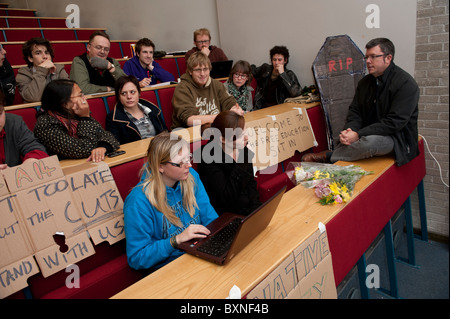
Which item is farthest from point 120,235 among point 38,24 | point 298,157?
point 38,24

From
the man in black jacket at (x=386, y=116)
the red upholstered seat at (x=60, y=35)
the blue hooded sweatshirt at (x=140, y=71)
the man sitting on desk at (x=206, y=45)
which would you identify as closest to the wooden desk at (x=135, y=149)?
the man in black jacket at (x=386, y=116)

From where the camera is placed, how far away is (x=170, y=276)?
3.25 feet

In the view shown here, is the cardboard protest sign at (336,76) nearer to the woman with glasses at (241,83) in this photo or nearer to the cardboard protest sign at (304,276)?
the woman with glasses at (241,83)

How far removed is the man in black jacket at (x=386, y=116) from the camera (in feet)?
6.60

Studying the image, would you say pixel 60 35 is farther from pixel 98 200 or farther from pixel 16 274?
pixel 16 274

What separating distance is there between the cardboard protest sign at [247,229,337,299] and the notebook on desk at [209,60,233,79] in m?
2.30

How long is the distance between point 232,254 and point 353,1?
8.13ft

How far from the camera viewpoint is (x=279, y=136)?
237cm

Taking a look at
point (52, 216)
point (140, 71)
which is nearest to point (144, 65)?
point (140, 71)

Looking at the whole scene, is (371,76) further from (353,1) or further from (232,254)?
(232,254)

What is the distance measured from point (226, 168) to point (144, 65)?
6.26 feet

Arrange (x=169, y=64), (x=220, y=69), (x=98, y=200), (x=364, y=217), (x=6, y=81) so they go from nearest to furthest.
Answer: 1. (x=98, y=200)
2. (x=364, y=217)
3. (x=6, y=81)
4. (x=220, y=69)
5. (x=169, y=64)

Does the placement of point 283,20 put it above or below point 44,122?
above

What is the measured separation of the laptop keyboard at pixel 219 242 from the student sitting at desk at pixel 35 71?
173 cm
